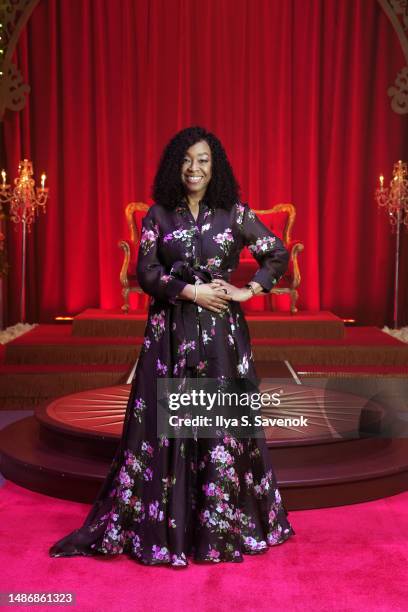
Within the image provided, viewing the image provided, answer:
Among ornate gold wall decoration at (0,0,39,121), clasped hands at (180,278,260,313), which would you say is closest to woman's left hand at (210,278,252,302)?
clasped hands at (180,278,260,313)

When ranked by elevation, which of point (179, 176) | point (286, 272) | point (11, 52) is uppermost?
point (11, 52)

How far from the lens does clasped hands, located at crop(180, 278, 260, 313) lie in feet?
8.38

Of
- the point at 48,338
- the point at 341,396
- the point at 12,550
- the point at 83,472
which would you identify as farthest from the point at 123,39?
the point at 12,550

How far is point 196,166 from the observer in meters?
2.60

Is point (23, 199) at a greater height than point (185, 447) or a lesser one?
greater

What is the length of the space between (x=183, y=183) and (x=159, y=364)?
0.58m

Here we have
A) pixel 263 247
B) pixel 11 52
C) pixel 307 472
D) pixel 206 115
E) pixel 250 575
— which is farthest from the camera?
pixel 206 115

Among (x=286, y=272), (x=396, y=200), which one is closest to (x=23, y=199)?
(x=286, y=272)

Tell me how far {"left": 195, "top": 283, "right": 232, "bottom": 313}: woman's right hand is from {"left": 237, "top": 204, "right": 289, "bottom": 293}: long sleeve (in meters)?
0.16

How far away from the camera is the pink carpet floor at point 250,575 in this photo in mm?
2350

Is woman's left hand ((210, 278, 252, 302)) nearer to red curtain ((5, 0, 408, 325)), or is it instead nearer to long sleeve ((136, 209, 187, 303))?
long sleeve ((136, 209, 187, 303))

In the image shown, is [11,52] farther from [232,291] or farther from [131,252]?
[232,291]

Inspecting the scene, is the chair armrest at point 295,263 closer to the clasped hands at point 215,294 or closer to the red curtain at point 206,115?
the red curtain at point 206,115

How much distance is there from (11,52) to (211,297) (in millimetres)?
6056
